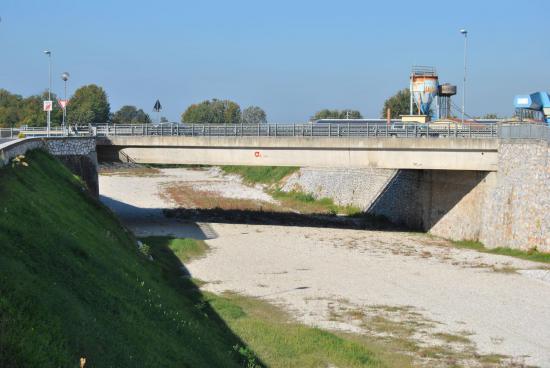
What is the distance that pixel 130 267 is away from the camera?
21.5 meters

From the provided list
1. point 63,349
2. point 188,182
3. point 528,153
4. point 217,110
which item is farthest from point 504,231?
point 217,110

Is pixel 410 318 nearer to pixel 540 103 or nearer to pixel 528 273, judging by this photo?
pixel 528 273

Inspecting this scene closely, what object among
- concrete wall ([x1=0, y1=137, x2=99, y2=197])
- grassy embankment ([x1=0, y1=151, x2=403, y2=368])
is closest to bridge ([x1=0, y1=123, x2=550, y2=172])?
concrete wall ([x1=0, y1=137, x2=99, y2=197])

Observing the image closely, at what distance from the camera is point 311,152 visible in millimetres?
49750

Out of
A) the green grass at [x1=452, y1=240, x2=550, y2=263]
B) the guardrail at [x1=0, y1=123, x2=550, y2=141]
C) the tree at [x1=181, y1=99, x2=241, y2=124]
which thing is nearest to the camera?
the green grass at [x1=452, y1=240, x2=550, y2=263]

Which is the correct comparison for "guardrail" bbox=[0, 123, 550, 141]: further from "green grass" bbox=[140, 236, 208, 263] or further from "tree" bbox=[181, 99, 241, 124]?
"tree" bbox=[181, 99, 241, 124]

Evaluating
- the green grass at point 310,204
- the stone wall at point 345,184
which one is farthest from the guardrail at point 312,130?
the green grass at point 310,204

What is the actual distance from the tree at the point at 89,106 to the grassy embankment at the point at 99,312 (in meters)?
92.4

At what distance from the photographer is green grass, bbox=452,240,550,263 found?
3941 centimetres

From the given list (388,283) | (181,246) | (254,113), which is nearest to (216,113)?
(254,113)

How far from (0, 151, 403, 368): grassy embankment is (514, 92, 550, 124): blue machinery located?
4870 centimetres

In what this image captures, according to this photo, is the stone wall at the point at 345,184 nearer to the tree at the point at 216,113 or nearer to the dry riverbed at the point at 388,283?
the dry riverbed at the point at 388,283

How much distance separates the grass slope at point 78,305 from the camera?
35.0 ft

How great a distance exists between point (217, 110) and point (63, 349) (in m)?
158
